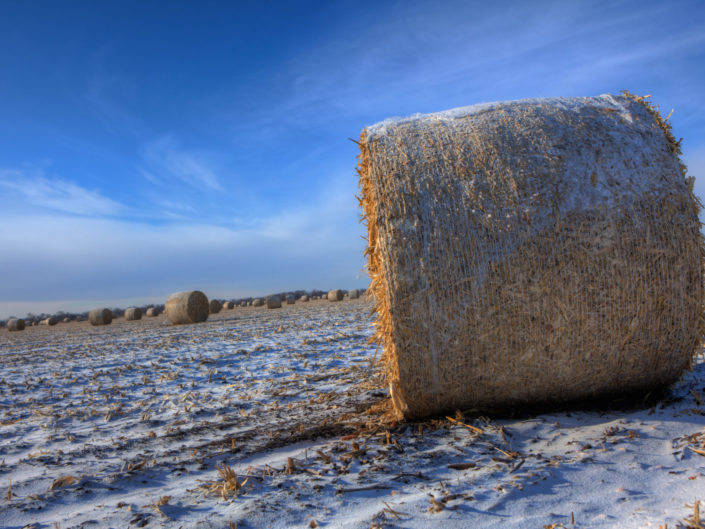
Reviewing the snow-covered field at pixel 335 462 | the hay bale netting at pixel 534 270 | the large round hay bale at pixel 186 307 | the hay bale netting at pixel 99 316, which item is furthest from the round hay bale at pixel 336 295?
the hay bale netting at pixel 534 270

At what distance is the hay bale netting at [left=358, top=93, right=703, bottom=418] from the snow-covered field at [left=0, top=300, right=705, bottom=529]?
1.16ft

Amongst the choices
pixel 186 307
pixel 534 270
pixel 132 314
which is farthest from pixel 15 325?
pixel 534 270

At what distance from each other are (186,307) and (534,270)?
16.8m

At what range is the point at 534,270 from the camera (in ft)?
12.2

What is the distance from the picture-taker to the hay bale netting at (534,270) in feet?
12.3

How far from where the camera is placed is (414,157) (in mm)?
4102

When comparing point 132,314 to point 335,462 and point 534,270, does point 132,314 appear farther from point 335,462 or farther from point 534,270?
point 534,270

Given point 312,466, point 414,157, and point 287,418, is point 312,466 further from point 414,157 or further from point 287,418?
point 414,157

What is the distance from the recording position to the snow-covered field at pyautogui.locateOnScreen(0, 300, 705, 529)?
2.63m

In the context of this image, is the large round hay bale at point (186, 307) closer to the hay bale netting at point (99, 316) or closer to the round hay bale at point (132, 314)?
the hay bale netting at point (99, 316)

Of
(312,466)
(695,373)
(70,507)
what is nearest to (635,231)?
(695,373)

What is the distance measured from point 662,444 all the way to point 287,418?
301 cm

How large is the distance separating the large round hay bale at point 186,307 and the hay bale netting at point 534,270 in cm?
1590

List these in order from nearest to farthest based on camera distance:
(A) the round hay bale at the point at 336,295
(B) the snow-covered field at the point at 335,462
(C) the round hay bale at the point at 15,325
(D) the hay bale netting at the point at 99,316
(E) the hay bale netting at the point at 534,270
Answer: (B) the snow-covered field at the point at 335,462 < (E) the hay bale netting at the point at 534,270 < (D) the hay bale netting at the point at 99,316 < (C) the round hay bale at the point at 15,325 < (A) the round hay bale at the point at 336,295
